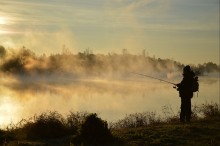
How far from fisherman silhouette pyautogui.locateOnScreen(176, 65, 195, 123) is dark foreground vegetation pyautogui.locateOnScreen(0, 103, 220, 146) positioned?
768 millimetres

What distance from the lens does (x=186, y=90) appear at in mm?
22375

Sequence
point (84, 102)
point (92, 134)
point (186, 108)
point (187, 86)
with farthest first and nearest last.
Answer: point (84, 102)
point (186, 108)
point (187, 86)
point (92, 134)

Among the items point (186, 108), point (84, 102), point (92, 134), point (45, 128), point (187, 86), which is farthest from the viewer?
point (84, 102)

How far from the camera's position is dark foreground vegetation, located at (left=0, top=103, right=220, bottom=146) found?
17641 mm

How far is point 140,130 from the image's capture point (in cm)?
1975

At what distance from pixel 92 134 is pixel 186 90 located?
5.85 meters

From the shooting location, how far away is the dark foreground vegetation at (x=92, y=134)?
1764cm

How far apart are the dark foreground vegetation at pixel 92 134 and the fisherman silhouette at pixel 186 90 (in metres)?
0.77

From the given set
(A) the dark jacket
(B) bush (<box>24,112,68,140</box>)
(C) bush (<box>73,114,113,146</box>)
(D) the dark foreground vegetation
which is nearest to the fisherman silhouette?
(A) the dark jacket

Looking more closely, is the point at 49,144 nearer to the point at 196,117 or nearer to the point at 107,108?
the point at 196,117

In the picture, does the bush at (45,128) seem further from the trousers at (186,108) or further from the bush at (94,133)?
the trousers at (186,108)

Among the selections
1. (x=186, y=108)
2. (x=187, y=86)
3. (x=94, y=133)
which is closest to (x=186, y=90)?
(x=187, y=86)

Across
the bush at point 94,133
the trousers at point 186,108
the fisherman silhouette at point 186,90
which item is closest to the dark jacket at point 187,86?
the fisherman silhouette at point 186,90

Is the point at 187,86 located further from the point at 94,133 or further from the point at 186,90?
the point at 94,133
